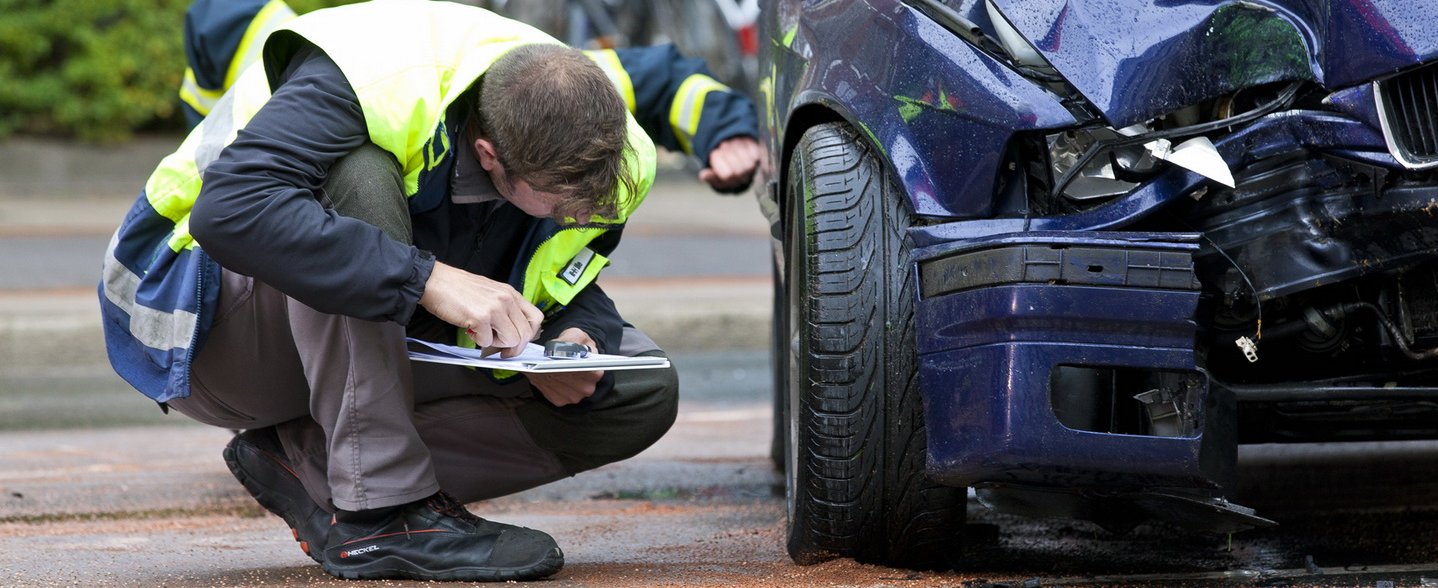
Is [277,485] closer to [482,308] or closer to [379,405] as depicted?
[379,405]

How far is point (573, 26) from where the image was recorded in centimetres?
1209

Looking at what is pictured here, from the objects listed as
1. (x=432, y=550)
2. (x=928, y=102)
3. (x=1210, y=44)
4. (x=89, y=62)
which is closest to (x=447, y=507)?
(x=432, y=550)

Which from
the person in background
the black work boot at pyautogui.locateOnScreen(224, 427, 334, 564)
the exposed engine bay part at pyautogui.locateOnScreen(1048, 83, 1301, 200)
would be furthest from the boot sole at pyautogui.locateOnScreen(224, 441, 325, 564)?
the exposed engine bay part at pyautogui.locateOnScreen(1048, 83, 1301, 200)

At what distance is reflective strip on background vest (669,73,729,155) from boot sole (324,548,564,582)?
1.25 metres

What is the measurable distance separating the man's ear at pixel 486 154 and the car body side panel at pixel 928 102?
1.72ft

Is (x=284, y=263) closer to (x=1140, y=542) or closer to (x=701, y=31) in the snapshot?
(x=1140, y=542)

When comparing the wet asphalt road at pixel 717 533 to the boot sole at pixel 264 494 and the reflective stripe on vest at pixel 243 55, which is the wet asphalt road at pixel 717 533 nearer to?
the boot sole at pixel 264 494

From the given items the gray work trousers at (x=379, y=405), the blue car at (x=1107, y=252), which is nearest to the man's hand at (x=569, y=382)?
the gray work trousers at (x=379, y=405)

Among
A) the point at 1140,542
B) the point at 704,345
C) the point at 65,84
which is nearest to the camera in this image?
the point at 1140,542

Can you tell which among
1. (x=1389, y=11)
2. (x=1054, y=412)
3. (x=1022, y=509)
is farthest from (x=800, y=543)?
(x=1389, y=11)

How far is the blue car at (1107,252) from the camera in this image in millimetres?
2133

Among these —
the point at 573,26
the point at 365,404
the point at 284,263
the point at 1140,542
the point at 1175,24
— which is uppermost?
the point at 573,26

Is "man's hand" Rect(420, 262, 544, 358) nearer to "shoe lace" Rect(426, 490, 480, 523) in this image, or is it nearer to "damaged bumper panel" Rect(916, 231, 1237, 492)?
"shoe lace" Rect(426, 490, 480, 523)

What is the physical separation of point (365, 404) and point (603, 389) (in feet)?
1.46
